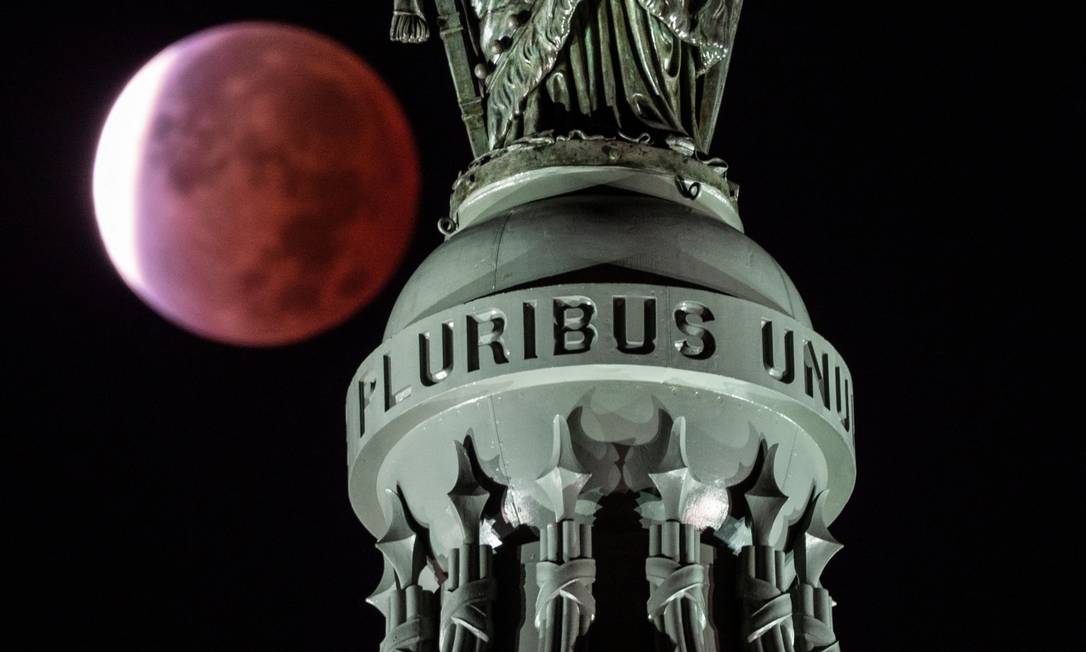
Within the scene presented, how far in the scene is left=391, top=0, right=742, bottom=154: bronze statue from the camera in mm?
21062

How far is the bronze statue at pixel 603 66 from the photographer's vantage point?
21062 mm

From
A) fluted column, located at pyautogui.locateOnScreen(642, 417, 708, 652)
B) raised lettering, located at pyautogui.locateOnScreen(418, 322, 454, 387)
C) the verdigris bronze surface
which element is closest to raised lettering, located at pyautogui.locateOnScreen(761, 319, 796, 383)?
the verdigris bronze surface

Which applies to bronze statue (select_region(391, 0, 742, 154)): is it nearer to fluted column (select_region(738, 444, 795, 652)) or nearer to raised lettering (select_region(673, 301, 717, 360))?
raised lettering (select_region(673, 301, 717, 360))

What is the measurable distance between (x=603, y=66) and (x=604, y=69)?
2 centimetres

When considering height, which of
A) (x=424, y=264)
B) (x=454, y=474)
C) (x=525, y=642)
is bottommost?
(x=525, y=642)

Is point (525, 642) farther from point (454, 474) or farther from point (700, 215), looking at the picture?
point (700, 215)

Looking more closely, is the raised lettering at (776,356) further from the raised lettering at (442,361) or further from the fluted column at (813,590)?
the raised lettering at (442,361)

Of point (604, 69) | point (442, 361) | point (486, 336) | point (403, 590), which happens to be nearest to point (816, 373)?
point (486, 336)

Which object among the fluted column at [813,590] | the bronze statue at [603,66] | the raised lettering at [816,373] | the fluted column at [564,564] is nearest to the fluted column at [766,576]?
the fluted column at [813,590]

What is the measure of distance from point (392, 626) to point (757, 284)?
3.16 m

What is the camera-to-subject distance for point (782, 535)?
2003cm

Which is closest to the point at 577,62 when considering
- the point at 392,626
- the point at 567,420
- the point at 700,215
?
the point at 700,215

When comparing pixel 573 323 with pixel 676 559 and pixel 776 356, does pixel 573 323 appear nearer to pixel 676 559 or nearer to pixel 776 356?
pixel 776 356

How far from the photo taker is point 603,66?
21188 millimetres
